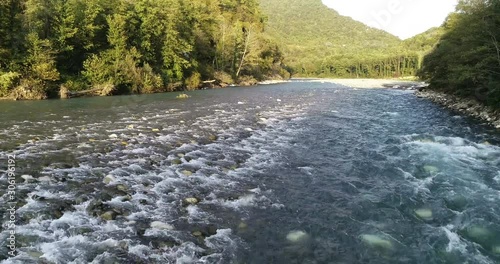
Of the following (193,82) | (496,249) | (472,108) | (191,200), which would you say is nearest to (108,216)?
(191,200)

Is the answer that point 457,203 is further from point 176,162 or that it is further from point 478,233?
point 176,162

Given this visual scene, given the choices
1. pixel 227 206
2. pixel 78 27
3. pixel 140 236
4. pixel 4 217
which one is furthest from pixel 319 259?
pixel 78 27

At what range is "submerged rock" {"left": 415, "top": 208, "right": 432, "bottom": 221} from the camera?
764 centimetres

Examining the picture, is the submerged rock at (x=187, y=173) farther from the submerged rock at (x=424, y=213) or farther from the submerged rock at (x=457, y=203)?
the submerged rock at (x=457, y=203)

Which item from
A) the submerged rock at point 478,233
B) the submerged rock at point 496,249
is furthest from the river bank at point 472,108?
the submerged rock at point 496,249

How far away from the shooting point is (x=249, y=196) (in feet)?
28.3

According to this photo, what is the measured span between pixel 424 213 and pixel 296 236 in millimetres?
3584

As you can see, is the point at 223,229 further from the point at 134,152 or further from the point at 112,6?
the point at 112,6

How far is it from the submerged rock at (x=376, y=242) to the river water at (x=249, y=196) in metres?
0.04

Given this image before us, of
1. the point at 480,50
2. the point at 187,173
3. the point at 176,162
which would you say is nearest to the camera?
the point at 187,173

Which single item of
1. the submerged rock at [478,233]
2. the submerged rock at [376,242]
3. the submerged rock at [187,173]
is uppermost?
the submerged rock at [187,173]

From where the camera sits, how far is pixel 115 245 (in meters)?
5.97

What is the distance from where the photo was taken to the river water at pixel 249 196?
6.10 m

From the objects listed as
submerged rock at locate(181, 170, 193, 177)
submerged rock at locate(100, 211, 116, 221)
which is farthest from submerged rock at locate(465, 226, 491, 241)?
submerged rock at locate(100, 211, 116, 221)
